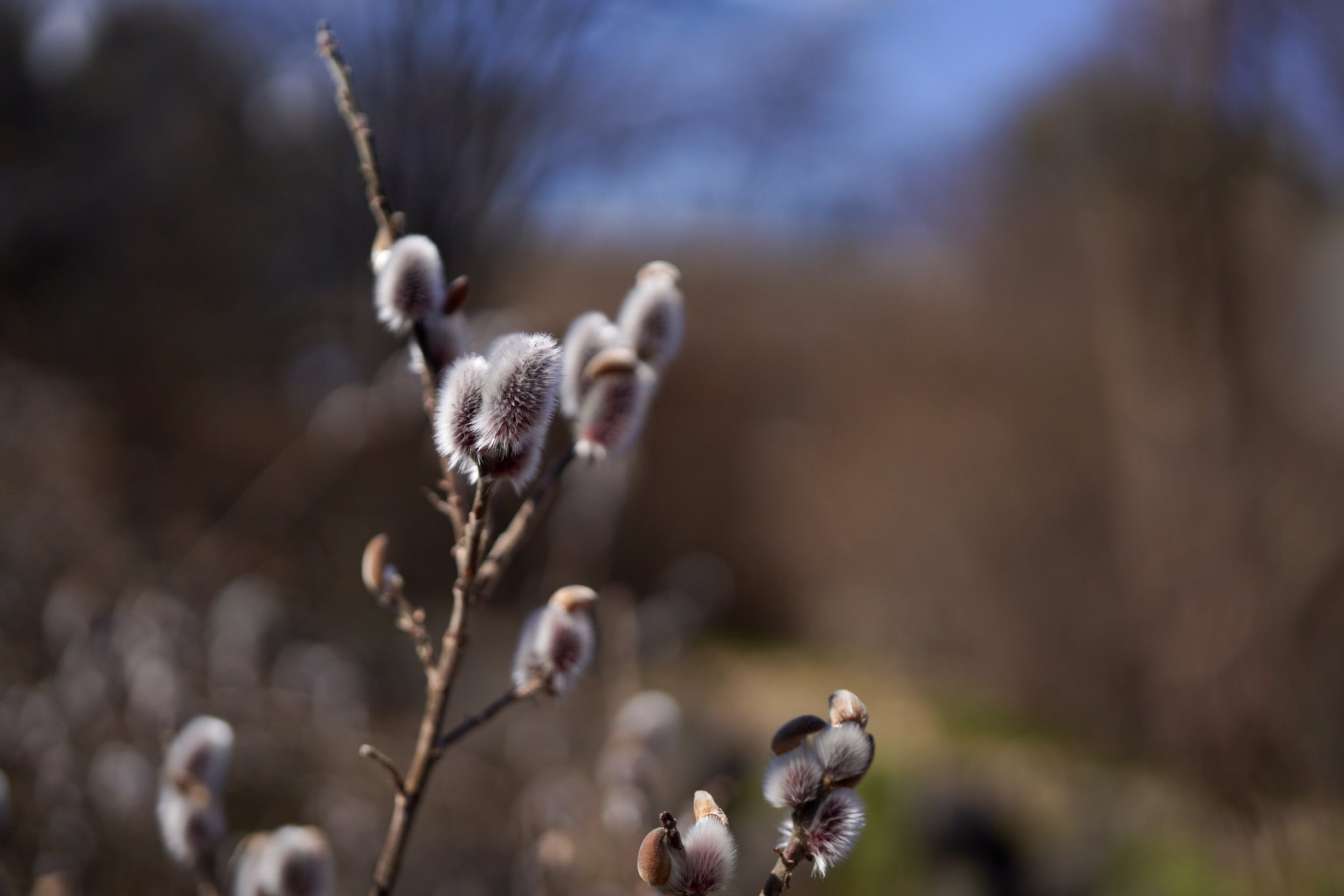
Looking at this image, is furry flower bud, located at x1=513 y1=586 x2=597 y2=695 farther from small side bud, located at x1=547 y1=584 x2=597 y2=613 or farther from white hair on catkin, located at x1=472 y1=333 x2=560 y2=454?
white hair on catkin, located at x1=472 y1=333 x2=560 y2=454

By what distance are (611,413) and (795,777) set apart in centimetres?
27

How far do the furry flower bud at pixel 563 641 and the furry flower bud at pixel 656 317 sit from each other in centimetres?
18

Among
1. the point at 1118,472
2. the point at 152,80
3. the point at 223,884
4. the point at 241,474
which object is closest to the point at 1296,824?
the point at 1118,472

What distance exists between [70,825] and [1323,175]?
3437 millimetres

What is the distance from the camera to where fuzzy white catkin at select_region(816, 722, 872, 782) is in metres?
0.48

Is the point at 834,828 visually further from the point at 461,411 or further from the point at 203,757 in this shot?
the point at 203,757

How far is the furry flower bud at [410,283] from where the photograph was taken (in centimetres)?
60

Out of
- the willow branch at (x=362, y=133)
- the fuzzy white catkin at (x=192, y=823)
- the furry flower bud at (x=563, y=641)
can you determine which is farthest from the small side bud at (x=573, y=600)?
the fuzzy white catkin at (x=192, y=823)

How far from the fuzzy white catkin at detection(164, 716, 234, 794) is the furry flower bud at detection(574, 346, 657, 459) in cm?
40

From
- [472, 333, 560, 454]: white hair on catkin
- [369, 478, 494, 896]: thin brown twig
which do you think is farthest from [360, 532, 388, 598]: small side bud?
[472, 333, 560, 454]: white hair on catkin

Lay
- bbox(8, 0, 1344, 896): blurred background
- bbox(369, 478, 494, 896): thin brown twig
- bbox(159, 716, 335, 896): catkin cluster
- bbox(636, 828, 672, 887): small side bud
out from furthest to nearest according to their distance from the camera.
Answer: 1. bbox(8, 0, 1344, 896): blurred background
2. bbox(159, 716, 335, 896): catkin cluster
3. bbox(369, 478, 494, 896): thin brown twig
4. bbox(636, 828, 672, 887): small side bud

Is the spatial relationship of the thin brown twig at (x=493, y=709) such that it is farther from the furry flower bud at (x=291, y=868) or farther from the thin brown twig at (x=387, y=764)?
the furry flower bud at (x=291, y=868)

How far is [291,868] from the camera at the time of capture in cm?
68

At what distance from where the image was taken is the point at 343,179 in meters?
3.74
